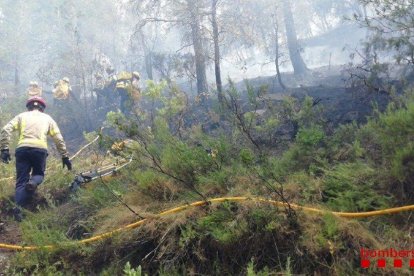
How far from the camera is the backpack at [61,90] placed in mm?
14273

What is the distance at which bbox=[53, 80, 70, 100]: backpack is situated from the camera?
14273 mm

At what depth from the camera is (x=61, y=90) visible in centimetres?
1431

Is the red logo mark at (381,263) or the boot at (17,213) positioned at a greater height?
the red logo mark at (381,263)

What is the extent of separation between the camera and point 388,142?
11.6 ft

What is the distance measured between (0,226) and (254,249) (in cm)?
397

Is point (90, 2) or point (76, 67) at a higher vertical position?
point (90, 2)

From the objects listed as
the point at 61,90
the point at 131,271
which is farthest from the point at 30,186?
the point at 61,90

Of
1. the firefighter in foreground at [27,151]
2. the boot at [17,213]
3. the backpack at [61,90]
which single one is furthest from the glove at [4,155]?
the backpack at [61,90]

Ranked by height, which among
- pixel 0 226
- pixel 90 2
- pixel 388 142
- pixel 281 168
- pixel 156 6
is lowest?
pixel 0 226

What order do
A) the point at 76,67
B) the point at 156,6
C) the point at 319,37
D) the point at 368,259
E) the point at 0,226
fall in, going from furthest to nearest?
the point at 319,37 < the point at 76,67 < the point at 156,6 < the point at 0,226 < the point at 368,259

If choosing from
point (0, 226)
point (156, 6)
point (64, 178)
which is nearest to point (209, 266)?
point (0, 226)

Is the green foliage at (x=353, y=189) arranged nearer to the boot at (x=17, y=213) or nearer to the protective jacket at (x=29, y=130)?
the boot at (x=17, y=213)

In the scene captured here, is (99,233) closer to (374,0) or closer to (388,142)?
(388,142)
